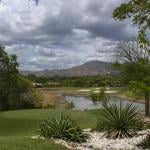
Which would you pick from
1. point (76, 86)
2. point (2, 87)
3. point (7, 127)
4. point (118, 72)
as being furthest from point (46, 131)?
point (76, 86)

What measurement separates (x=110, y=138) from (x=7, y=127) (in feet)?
33.1

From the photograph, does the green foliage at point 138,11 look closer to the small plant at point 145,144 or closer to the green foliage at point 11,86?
the small plant at point 145,144

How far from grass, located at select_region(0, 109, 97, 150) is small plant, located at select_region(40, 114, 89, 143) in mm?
879

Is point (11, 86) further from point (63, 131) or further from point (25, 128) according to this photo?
point (63, 131)

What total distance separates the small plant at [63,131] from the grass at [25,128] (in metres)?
0.88

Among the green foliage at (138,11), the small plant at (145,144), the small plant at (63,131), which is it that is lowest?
the small plant at (145,144)

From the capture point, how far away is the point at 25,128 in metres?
27.7

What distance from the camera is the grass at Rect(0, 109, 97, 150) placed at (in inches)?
619

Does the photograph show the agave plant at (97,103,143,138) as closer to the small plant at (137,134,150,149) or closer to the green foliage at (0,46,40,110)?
the small plant at (137,134,150,149)

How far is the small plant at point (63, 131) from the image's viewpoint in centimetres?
1838

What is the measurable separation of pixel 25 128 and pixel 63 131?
9660mm

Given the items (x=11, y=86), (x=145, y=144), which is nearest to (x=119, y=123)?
(x=145, y=144)

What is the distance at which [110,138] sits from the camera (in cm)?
2023

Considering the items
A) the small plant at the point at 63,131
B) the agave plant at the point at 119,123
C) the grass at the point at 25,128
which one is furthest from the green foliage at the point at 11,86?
the small plant at the point at 63,131
